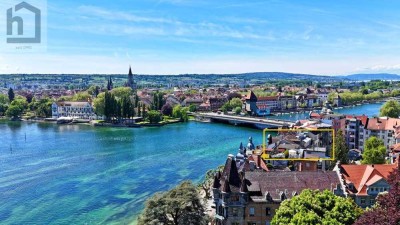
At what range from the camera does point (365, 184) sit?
98.3 feet

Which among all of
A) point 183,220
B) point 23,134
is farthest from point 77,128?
point 183,220

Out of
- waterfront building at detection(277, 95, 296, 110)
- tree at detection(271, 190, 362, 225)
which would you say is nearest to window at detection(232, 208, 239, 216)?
tree at detection(271, 190, 362, 225)

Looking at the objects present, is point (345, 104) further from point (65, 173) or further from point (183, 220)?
point (183, 220)

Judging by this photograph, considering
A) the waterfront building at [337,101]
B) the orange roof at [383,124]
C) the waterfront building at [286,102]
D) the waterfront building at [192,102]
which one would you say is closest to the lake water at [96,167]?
the orange roof at [383,124]

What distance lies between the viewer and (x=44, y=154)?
6619 centimetres

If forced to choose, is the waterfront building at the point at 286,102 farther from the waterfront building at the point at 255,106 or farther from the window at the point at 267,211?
the window at the point at 267,211

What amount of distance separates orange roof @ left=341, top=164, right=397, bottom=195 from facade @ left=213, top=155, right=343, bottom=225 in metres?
1.83

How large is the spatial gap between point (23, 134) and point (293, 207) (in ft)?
255

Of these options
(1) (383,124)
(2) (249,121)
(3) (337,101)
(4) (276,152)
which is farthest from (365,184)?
(3) (337,101)

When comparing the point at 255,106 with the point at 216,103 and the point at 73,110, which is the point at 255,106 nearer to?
the point at 216,103

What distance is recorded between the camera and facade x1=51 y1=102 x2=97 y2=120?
392ft

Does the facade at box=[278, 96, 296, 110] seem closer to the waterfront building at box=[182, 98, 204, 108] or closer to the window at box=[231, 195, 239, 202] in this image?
the waterfront building at box=[182, 98, 204, 108]

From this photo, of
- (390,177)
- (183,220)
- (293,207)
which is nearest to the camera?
(390,177)

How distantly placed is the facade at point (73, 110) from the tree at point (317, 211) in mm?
99704
